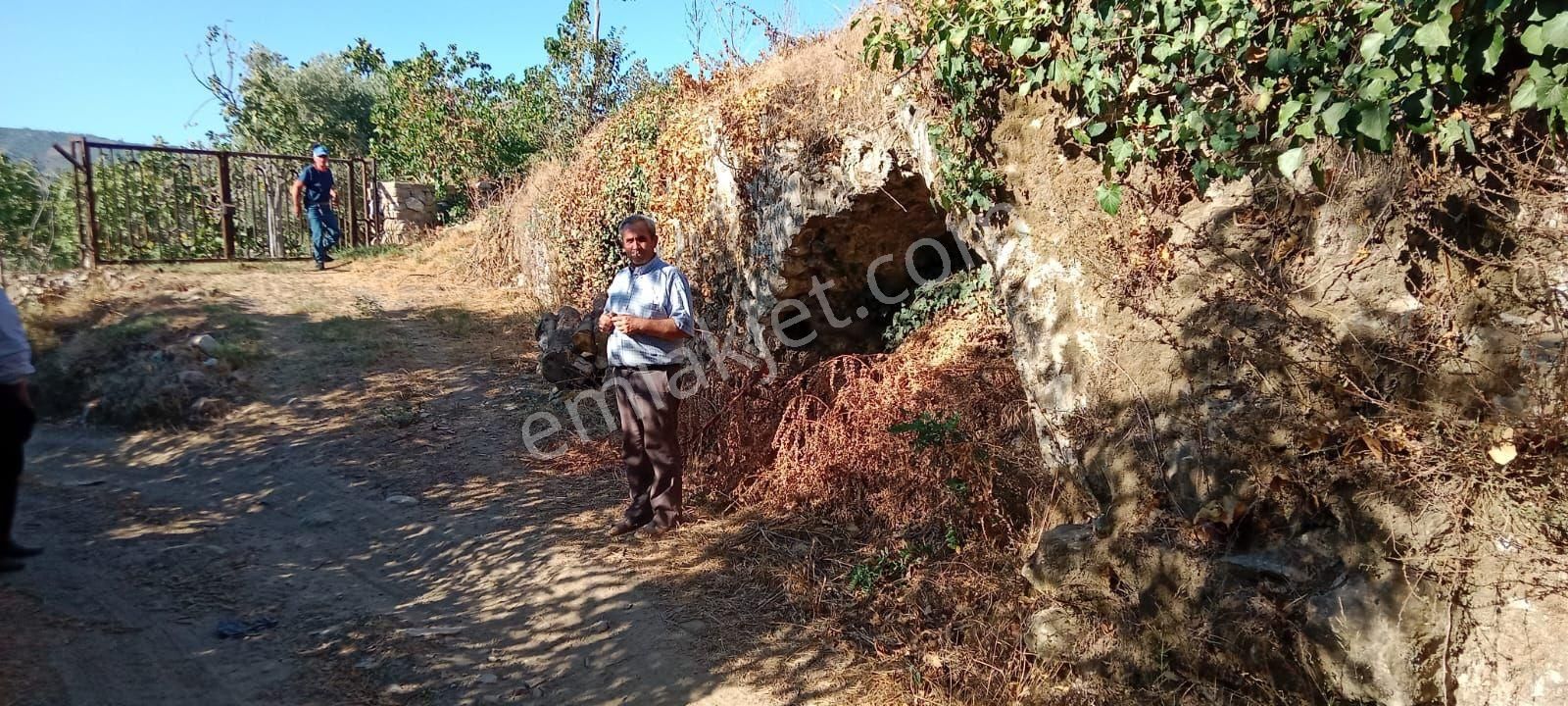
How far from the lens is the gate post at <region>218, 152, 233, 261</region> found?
37.9 feet

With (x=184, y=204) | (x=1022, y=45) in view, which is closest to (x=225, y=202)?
(x=184, y=204)

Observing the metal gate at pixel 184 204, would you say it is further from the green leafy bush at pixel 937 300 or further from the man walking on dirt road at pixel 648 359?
the green leafy bush at pixel 937 300

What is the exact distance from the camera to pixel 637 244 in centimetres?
489

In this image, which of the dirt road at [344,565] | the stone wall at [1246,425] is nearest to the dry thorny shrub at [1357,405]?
the stone wall at [1246,425]

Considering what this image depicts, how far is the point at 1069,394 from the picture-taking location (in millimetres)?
3834

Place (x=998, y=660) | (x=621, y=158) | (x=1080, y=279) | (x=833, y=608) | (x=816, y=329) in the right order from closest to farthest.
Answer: (x=998, y=660) < (x=1080, y=279) < (x=833, y=608) < (x=816, y=329) < (x=621, y=158)

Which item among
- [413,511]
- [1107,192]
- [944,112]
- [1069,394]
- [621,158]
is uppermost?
[621,158]

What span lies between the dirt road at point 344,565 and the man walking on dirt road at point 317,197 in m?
4.35

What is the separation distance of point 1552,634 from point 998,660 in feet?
5.67

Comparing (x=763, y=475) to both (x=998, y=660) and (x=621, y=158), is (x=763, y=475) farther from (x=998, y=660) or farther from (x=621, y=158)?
(x=621, y=158)

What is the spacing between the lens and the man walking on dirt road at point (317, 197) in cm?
1176

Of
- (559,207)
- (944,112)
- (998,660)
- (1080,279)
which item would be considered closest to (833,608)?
(998,660)

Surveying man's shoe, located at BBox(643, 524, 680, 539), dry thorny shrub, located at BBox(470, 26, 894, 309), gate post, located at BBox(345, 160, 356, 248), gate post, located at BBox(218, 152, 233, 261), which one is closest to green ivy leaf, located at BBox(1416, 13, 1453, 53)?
dry thorny shrub, located at BBox(470, 26, 894, 309)

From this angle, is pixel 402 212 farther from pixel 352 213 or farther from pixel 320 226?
pixel 320 226
